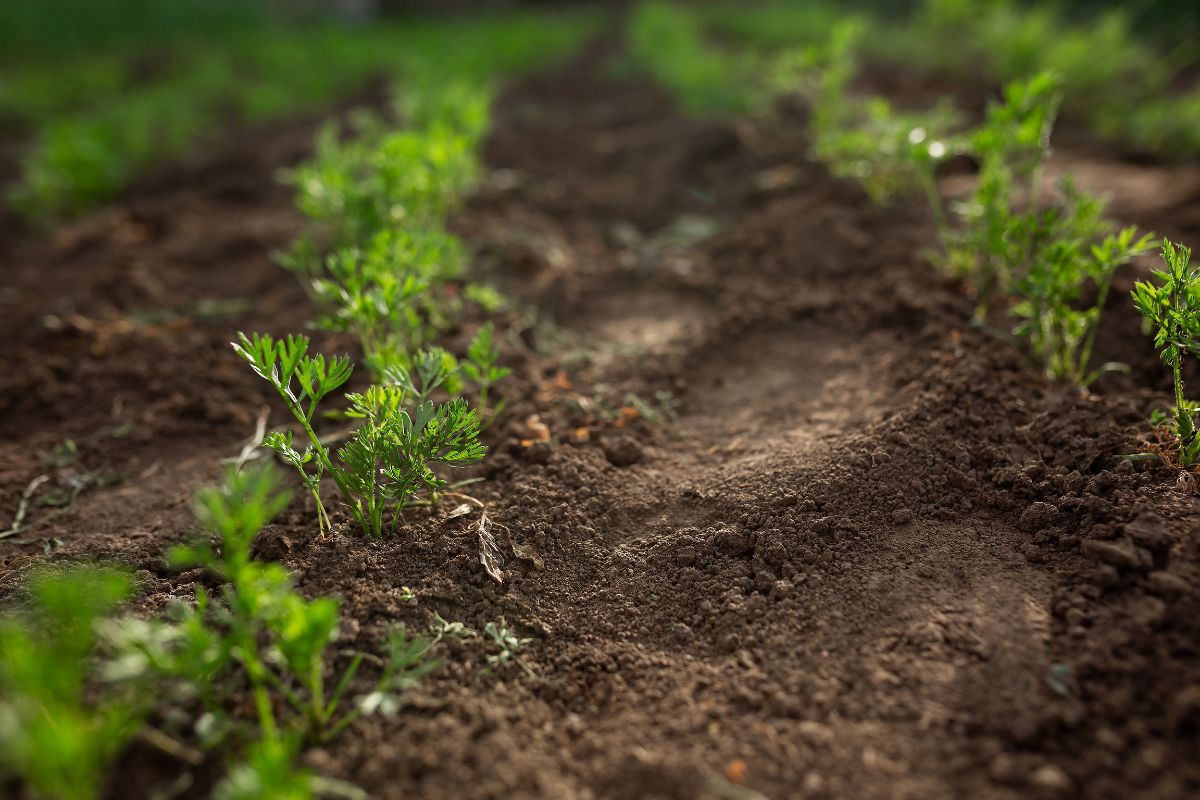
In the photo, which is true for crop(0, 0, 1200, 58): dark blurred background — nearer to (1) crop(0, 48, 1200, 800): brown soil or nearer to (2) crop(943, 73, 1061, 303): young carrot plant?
(2) crop(943, 73, 1061, 303): young carrot plant

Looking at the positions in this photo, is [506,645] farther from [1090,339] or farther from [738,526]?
[1090,339]

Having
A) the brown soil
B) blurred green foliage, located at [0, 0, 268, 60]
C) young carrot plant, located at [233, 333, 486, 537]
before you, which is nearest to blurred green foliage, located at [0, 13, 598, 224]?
blurred green foliage, located at [0, 0, 268, 60]

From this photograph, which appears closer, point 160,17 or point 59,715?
point 59,715

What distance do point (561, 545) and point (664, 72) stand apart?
558 centimetres

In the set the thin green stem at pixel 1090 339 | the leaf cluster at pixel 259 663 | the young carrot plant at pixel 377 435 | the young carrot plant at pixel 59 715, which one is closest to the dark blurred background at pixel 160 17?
the thin green stem at pixel 1090 339

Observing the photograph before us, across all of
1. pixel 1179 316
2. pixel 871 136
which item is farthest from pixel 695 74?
pixel 1179 316

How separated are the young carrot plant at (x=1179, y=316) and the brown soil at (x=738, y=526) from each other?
5.0 inches

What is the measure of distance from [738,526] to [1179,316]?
1.07 m

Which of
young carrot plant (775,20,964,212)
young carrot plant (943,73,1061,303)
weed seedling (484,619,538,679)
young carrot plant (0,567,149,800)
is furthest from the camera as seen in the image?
young carrot plant (775,20,964,212)

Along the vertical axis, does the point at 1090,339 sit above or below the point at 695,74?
below

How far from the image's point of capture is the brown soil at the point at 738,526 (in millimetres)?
1468

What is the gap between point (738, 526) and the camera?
2.01 meters

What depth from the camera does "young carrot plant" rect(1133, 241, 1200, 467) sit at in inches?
71.0

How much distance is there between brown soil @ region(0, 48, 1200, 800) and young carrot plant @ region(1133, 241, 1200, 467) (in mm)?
128
